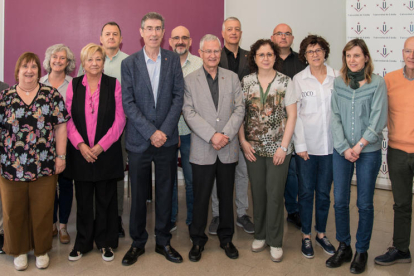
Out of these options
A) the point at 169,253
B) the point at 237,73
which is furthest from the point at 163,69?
the point at 169,253

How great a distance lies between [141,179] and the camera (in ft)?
9.87

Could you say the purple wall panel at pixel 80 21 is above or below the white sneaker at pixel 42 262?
above

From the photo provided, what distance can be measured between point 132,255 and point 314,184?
1627 mm

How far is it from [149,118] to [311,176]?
1.43 m

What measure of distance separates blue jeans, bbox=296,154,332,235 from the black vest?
5.10 ft

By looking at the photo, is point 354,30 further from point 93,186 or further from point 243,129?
point 93,186

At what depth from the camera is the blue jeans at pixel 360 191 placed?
9.31 ft

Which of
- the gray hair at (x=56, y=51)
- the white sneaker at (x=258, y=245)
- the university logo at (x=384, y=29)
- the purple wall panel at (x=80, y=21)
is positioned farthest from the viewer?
the university logo at (x=384, y=29)

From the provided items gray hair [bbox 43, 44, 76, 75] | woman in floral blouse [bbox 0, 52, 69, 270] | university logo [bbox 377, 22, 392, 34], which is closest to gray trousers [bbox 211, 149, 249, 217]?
woman in floral blouse [bbox 0, 52, 69, 270]

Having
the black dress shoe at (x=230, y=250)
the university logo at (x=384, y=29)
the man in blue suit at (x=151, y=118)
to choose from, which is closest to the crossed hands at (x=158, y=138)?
the man in blue suit at (x=151, y=118)

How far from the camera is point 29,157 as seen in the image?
9.00 ft

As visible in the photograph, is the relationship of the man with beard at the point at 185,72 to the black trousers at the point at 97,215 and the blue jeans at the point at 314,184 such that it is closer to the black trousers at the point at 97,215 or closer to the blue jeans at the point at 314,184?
the black trousers at the point at 97,215

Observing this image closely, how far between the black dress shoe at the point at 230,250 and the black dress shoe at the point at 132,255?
699 millimetres

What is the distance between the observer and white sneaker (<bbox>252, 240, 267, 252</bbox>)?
127 inches
